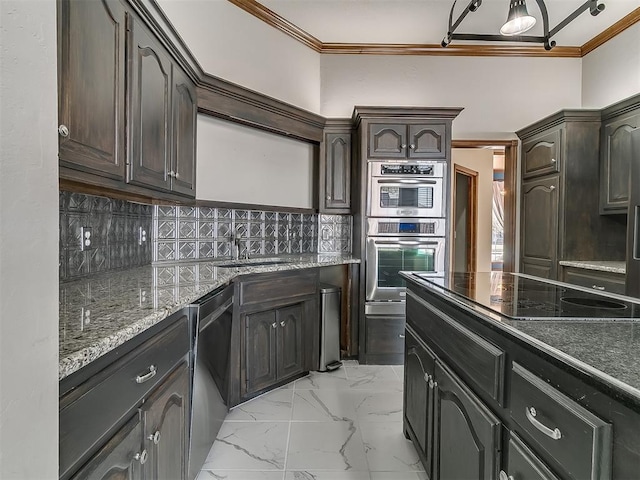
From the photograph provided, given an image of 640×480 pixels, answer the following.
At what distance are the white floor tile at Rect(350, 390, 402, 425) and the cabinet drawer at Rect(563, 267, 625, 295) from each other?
1.71m

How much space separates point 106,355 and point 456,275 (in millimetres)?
1767

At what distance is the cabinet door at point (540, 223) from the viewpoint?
338 cm

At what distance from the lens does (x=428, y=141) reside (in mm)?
3330

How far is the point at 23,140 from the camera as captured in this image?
0.50m

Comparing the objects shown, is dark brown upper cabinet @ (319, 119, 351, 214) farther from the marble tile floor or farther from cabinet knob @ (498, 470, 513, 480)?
cabinet knob @ (498, 470, 513, 480)

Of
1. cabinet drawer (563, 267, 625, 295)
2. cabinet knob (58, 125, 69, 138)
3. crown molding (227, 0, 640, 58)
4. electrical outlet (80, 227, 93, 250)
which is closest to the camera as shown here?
cabinet knob (58, 125, 69, 138)

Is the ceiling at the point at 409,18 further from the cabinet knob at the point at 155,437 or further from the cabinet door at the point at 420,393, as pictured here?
the cabinet knob at the point at 155,437

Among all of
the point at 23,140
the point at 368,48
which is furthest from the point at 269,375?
the point at 368,48

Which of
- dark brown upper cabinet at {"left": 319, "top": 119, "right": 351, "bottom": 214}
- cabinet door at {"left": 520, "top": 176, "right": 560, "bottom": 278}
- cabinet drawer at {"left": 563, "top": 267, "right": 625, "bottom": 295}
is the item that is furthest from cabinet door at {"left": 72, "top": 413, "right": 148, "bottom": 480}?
cabinet door at {"left": 520, "top": 176, "right": 560, "bottom": 278}

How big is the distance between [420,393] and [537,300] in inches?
28.2

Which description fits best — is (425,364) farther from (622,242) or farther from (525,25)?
(622,242)

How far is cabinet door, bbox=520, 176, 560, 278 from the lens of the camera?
3385mm

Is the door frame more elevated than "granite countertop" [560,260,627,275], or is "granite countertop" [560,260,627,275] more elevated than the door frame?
the door frame

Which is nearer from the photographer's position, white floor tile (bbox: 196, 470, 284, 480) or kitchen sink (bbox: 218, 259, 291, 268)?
white floor tile (bbox: 196, 470, 284, 480)
